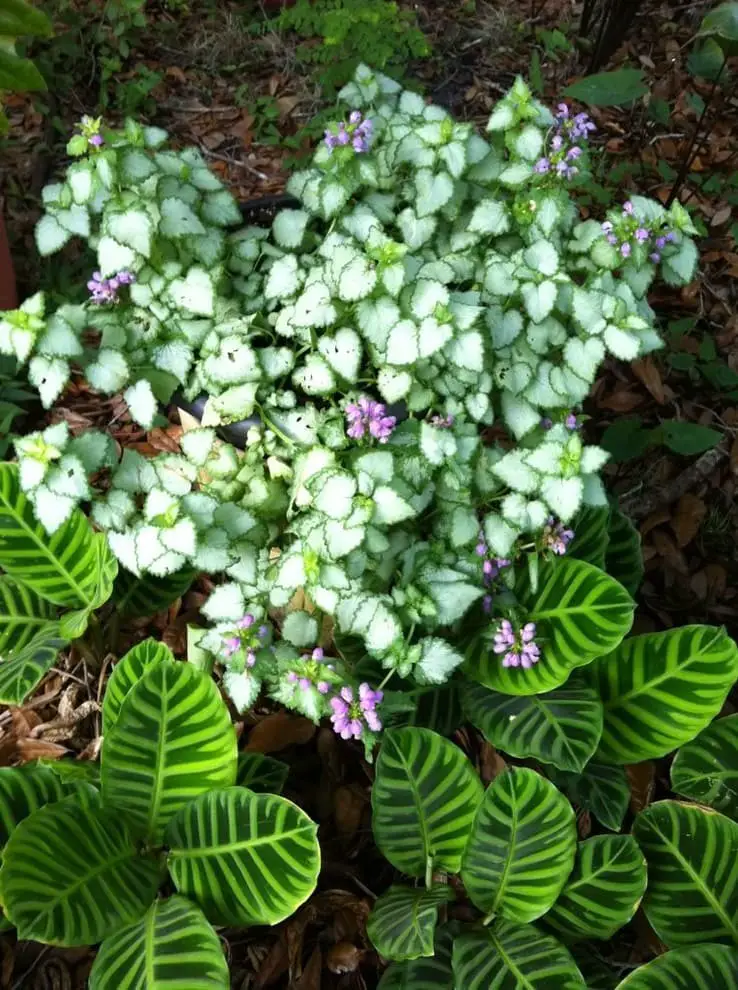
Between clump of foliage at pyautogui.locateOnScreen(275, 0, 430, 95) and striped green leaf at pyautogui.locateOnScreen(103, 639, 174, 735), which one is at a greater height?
clump of foliage at pyautogui.locateOnScreen(275, 0, 430, 95)

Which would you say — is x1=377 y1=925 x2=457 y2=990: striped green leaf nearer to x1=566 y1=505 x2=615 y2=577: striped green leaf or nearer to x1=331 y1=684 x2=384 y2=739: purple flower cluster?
x1=331 y1=684 x2=384 y2=739: purple flower cluster

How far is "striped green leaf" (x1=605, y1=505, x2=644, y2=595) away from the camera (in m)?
1.48

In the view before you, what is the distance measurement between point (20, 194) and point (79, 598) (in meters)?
1.41

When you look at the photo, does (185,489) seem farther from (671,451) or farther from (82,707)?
(671,451)

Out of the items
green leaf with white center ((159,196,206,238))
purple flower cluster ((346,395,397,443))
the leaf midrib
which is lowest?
the leaf midrib

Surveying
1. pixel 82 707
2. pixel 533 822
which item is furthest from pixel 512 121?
pixel 82 707

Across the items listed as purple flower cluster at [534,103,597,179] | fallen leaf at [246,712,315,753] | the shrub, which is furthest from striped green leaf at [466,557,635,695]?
purple flower cluster at [534,103,597,179]

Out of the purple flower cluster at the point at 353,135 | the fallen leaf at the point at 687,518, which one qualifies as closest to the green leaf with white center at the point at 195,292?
the purple flower cluster at the point at 353,135

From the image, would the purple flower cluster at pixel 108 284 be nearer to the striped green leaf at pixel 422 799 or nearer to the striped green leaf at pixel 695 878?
the striped green leaf at pixel 422 799

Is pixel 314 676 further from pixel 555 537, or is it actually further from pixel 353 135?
pixel 353 135

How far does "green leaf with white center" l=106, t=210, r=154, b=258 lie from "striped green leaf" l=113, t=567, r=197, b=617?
0.53 metres

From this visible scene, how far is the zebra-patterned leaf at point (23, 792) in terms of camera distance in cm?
110

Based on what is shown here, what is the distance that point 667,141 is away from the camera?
2467mm

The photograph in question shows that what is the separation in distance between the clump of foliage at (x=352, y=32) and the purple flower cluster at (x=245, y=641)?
1.55 m
